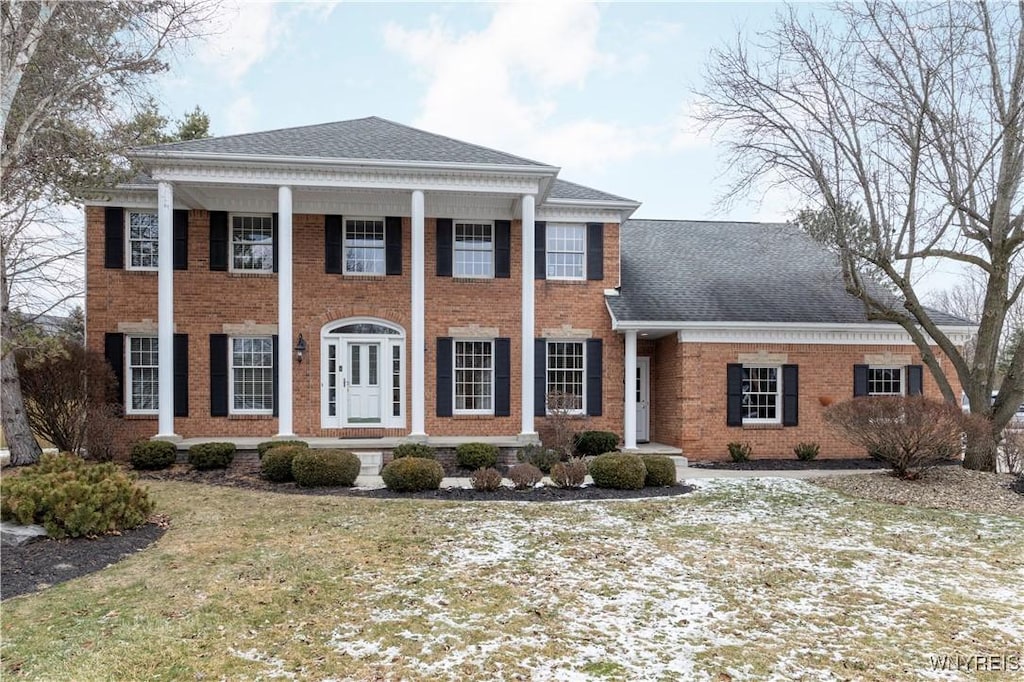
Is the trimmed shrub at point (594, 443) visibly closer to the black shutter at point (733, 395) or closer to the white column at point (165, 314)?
the black shutter at point (733, 395)

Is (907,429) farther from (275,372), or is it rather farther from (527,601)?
(275,372)

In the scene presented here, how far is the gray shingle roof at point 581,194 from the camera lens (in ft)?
49.9

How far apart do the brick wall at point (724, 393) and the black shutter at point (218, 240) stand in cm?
1090

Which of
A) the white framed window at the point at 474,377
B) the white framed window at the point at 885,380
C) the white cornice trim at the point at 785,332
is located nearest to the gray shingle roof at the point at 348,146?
the white framed window at the point at 474,377

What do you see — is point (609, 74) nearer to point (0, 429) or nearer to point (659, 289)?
point (659, 289)

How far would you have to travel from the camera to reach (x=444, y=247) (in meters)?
15.1

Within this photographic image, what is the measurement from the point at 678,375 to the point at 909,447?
5021 millimetres

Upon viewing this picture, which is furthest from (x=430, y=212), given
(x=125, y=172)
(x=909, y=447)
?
(x=909, y=447)

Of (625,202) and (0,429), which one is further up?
(625,202)

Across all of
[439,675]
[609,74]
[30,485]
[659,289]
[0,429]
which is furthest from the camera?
[659,289]

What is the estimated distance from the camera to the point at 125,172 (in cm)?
1120

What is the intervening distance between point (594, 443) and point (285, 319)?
23.2ft

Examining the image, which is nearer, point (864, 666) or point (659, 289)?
point (864, 666)

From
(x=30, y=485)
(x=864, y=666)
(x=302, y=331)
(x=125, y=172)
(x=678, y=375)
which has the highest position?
(x=125, y=172)
